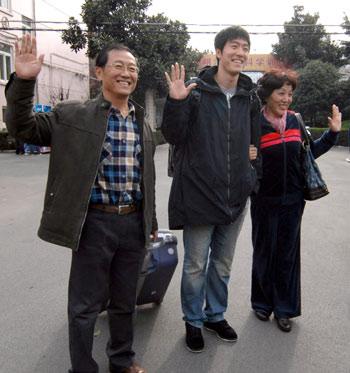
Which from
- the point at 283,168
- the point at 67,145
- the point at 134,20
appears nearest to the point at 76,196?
the point at 67,145

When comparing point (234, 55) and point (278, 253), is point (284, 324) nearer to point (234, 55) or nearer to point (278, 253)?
point (278, 253)

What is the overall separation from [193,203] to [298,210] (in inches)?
34.9

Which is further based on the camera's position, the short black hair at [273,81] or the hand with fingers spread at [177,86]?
the short black hair at [273,81]

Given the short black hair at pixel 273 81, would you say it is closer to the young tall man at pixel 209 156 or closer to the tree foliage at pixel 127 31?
the young tall man at pixel 209 156

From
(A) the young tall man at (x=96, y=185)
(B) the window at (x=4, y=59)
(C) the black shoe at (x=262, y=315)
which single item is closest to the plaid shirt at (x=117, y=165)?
(A) the young tall man at (x=96, y=185)

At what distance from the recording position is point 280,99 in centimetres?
313

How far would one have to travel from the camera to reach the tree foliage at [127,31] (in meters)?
21.6

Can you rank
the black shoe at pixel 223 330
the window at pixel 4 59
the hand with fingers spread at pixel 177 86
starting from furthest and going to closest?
the window at pixel 4 59
the black shoe at pixel 223 330
the hand with fingers spread at pixel 177 86

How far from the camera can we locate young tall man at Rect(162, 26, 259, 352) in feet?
9.22

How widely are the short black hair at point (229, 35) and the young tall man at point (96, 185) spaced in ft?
2.22

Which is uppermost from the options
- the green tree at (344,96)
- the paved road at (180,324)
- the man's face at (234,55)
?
the green tree at (344,96)

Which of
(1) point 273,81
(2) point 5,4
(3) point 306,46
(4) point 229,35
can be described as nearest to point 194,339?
(1) point 273,81

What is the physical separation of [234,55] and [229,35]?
14 cm

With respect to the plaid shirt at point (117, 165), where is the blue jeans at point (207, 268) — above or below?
below
